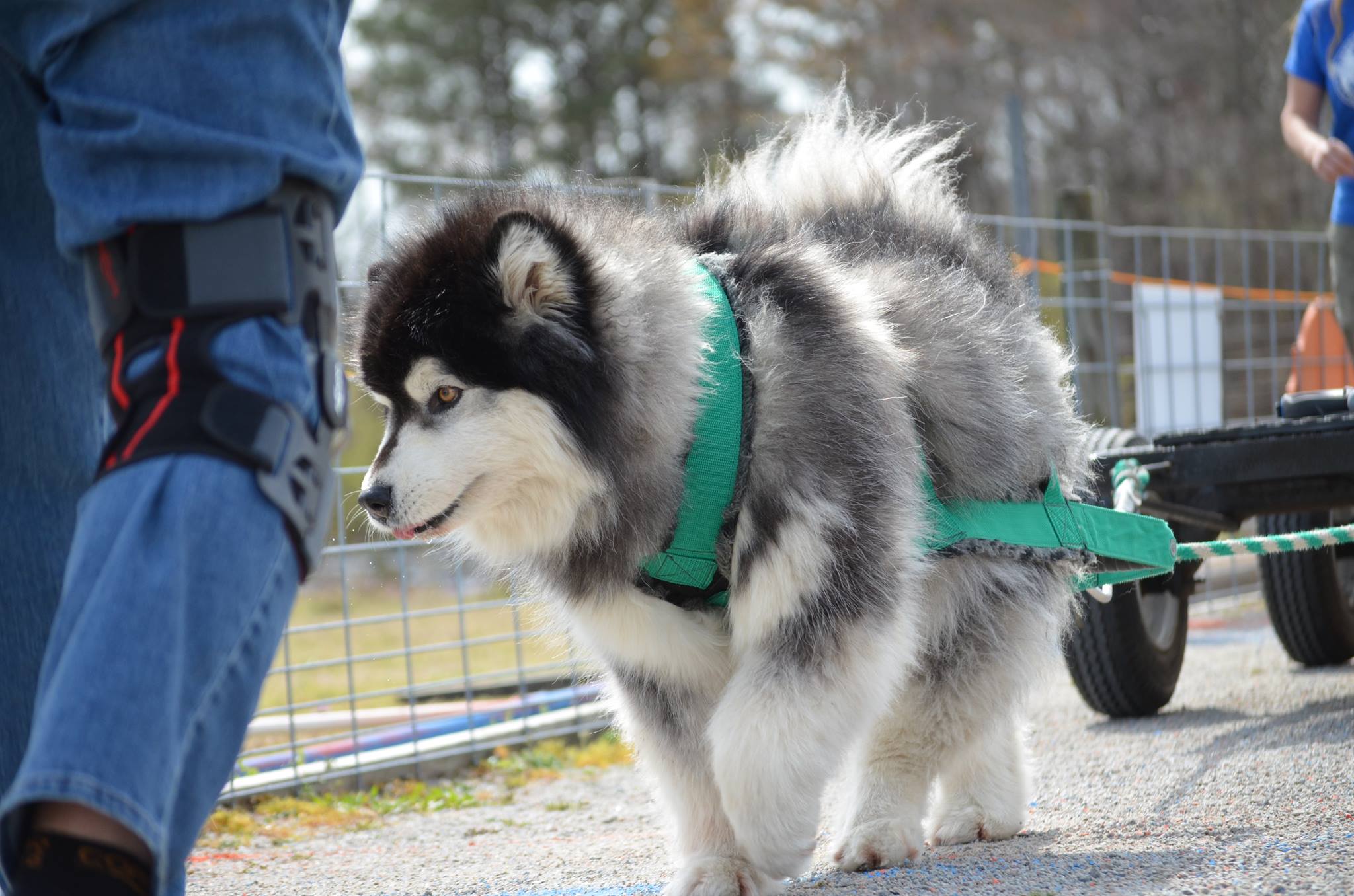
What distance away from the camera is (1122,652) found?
12.0 ft

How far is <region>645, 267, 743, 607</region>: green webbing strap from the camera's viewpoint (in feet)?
7.36

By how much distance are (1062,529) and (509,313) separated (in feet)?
3.86

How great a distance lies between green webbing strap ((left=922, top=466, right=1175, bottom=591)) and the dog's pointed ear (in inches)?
30.2

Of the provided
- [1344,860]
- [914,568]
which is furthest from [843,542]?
[1344,860]

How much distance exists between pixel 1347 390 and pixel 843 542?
80.8 inches

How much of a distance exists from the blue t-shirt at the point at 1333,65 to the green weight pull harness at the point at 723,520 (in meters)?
1.74

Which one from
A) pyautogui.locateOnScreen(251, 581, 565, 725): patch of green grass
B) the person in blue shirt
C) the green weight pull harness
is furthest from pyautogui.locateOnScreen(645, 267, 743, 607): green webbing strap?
the person in blue shirt

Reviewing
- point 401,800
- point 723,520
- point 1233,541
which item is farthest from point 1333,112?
point 401,800

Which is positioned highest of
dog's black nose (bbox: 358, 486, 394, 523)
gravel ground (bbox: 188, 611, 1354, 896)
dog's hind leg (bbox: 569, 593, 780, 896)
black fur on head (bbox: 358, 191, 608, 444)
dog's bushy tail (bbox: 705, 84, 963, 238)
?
dog's bushy tail (bbox: 705, 84, 963, 238)

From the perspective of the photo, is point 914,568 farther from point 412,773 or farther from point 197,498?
point 412,773

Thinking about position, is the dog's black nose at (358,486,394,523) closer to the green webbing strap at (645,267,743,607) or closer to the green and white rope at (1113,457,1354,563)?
the green webbing strap at (645,267,743,607)

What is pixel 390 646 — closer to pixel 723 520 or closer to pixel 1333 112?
pixel 1333 112

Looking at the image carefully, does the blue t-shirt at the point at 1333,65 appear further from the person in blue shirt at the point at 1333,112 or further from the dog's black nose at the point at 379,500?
the dog's black nose at the point at 379,500

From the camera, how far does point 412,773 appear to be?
4027 millimetres
